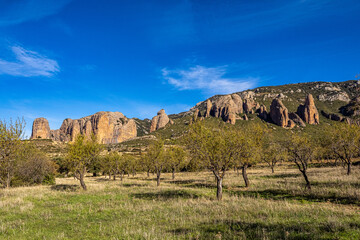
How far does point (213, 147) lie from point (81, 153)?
2127 centimetres

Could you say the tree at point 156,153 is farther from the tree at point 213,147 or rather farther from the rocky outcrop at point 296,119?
the rocky outcrop at point 296,119

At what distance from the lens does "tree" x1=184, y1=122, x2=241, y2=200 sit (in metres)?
19.2

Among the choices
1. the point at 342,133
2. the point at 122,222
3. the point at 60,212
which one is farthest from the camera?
the point at 342,133

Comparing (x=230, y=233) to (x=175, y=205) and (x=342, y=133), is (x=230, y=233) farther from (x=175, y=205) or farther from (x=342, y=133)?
(x=342, y=133)

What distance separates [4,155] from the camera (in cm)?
2138

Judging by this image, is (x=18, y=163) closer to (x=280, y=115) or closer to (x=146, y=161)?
(x=146, y=161)

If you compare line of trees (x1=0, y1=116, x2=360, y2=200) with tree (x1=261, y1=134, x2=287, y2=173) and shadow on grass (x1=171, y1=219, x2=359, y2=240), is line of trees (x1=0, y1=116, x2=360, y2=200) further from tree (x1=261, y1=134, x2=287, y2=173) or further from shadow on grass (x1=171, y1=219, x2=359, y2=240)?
shadow on grass (x1=171, y1=219, x2=359, y2=240)

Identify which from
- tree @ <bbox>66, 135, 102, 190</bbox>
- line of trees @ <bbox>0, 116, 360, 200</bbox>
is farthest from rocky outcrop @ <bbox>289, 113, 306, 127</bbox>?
tree @ <bbox>66, 135, 102, 190</bbox>

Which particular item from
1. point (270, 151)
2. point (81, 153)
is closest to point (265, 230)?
point (81, 153)

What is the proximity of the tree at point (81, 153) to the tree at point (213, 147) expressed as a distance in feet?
58.6

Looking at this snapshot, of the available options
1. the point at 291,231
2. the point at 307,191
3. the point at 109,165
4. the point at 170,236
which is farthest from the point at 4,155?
the point at 109,165

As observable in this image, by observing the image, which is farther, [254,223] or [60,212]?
[60,212]

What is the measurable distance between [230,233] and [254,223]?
250 centimetres

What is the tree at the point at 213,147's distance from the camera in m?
19.2
